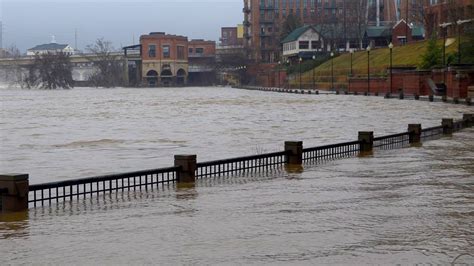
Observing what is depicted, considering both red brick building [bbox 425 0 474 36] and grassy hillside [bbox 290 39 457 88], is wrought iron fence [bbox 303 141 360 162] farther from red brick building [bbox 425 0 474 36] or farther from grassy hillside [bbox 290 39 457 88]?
grassy hillside [bbox 290 39 457 88]

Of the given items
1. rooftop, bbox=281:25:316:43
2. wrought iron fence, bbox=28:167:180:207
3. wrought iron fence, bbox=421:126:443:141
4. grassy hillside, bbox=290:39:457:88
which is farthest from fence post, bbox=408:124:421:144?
rooftop, bbox=281:25:316:43

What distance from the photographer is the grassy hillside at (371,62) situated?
11107 centimetres

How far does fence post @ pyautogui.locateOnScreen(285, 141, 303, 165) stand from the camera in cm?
2589

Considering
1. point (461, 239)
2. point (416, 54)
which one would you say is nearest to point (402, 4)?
point (416, 54)

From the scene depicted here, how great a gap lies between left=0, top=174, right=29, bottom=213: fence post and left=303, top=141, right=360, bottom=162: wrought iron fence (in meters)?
11.0

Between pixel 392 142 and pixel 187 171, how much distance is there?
1334cm

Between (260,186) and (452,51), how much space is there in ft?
266

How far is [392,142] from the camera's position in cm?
3288

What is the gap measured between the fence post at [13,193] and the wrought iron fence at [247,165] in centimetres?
651

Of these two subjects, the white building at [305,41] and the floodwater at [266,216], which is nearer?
the floodwater at [266,216]

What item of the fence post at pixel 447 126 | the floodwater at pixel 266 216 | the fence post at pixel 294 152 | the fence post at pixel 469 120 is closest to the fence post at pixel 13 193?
the floodwater at pixel 266 216

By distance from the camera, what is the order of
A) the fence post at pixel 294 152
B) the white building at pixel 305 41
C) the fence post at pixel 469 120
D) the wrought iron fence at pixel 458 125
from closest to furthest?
the fence post at pixel 294 152 < the wrought iron fence at pixel 458 125 < the fence post at pixel 469 120 < the white building at pixel 305 41

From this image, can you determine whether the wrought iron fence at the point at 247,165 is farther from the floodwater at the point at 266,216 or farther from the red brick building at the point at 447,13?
the red brick building at the point at 447,13

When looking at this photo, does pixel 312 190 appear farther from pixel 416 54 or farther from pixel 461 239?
pixel 416 54
